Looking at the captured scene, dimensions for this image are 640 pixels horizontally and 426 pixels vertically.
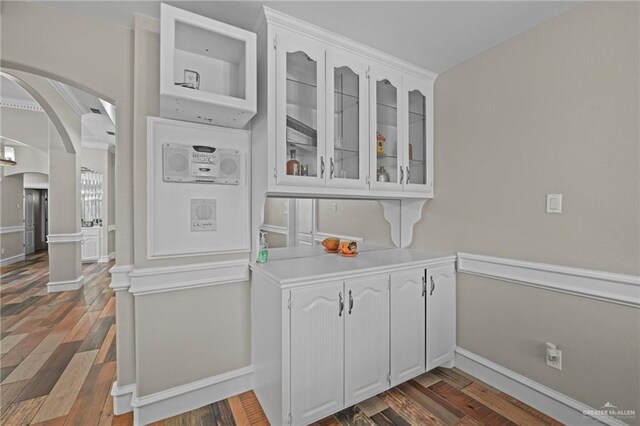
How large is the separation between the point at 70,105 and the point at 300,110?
4.03 metres

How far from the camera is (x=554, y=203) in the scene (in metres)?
1.80

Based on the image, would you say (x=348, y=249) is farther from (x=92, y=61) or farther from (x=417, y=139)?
(x=92, y=61)

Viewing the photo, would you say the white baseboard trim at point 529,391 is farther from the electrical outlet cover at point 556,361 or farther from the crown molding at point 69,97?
the crown molding at point 69,97

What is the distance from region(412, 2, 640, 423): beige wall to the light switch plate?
4 cm

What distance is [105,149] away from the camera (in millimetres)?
6582

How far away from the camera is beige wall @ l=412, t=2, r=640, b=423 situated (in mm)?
1527

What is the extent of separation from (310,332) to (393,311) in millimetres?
657

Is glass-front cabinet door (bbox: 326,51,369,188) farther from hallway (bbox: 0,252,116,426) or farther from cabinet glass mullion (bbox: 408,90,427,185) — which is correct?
hallway (bbox: 0,252,116,426)

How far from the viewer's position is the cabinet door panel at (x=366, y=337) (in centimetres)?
177

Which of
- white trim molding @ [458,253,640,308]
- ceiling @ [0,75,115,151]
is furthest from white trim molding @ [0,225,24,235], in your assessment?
white trim molding @ [458,253,640,308]

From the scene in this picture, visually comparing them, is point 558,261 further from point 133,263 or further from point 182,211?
point 133,263

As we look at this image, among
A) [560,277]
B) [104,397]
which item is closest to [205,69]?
[104,397]

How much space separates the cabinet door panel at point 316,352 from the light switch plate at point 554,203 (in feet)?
4.71

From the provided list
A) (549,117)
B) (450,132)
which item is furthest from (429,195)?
(549,117)
